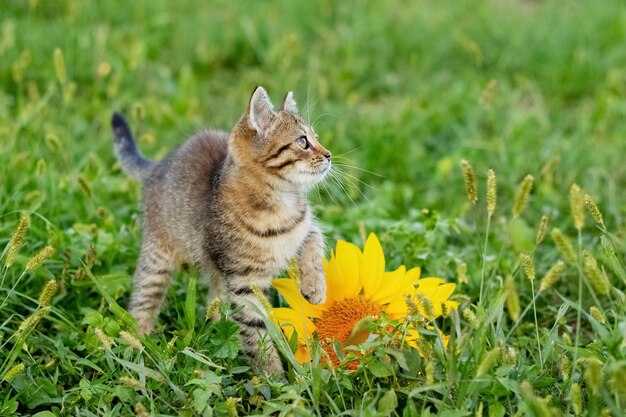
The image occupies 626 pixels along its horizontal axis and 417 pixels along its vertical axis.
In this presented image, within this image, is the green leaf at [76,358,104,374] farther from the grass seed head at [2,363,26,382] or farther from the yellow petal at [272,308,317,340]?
the yellow petal at [272,308,317,340]

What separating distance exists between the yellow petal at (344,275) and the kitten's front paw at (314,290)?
3.0 inches

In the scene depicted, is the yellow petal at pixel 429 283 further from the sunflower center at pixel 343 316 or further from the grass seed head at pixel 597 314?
the grass seed head at pixel 597 314

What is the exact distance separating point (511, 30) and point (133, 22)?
2785 millimetres

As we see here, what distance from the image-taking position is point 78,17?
652cm

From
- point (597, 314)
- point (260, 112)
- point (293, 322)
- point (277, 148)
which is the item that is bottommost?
point (293, 322)

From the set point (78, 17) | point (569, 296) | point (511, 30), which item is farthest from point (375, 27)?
point (569, 296)

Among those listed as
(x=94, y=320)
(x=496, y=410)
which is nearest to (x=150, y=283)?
(x=94, y=320)

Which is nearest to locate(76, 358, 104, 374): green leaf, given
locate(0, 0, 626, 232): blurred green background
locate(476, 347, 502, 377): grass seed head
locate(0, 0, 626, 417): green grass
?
locate(0, 0, 626, 417): green grass

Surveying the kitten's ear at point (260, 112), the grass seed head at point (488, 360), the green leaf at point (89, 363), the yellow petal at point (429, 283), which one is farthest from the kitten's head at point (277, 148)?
the grass seed head at point (488, 360)

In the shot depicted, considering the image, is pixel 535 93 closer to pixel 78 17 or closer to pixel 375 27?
pixel 375 27

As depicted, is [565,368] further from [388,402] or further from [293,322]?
[293,322]

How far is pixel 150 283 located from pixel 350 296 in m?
0.87

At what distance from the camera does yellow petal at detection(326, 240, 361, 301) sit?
3.48 m

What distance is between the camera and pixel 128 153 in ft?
14.2
